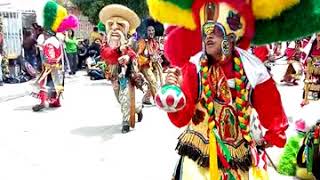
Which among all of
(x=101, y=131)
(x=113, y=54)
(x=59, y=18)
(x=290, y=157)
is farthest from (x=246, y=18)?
(x=59, y=18)

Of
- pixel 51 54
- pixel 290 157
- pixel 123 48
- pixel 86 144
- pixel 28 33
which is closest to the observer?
pixel 290 157

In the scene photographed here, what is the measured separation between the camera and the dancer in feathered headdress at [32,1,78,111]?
31.4 ft

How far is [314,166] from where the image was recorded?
4.53 m

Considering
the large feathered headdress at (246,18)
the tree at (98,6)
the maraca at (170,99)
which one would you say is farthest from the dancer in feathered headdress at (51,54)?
the tree at (98,6)

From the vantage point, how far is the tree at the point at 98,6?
20.9 metres

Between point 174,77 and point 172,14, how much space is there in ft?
1.46

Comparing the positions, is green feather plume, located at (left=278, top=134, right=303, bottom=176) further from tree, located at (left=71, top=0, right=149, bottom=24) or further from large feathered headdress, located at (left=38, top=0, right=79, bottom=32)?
tree, located at (left=71, top=0, right=149, bottom=24)

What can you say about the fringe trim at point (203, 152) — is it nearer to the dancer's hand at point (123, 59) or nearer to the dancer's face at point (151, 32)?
the dancer's hand at point (123, 59)

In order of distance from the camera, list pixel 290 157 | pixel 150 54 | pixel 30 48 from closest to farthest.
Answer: pixel 290 157 < pixel 150 54 < pixel 30 48

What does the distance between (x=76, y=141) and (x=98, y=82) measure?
856 cm

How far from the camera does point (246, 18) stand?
284 centimetres

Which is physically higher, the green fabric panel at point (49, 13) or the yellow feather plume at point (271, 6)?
the green fabric panel at point (49, 13)

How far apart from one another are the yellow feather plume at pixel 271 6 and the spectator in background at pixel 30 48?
13.2m

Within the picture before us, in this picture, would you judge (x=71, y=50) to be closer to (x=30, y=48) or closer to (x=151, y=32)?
(x=30, y=48)
